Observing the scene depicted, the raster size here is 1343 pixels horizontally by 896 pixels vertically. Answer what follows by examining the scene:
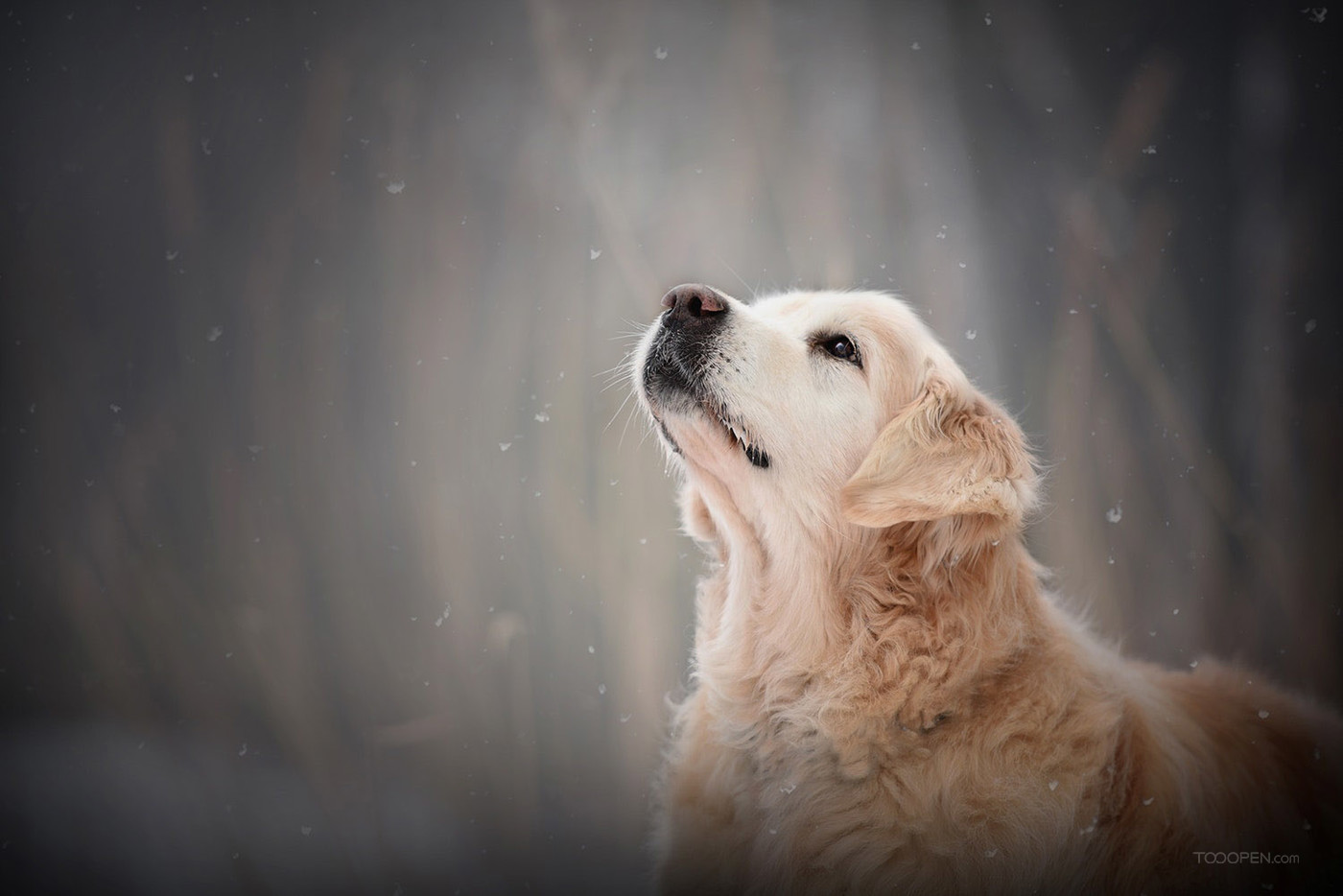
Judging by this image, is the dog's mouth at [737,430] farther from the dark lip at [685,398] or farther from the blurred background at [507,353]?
the blurred background at [507,353]

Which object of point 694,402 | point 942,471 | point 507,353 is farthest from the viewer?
point 507,353

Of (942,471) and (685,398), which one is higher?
(685,398)

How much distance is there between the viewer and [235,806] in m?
2.10

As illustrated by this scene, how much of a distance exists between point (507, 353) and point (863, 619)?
65.5 inches

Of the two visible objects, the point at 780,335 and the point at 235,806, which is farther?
the point at 235,806

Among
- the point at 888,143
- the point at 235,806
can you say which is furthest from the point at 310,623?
the point at 888,143

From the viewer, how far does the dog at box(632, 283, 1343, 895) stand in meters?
1.05

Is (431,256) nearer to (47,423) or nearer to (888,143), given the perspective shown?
(47,423)

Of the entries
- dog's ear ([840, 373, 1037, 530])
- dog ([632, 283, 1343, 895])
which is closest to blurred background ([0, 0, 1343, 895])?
dog ([632, 283, 1343, 895])

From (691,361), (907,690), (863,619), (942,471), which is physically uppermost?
(691,361)

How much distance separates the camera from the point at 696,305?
123 cm

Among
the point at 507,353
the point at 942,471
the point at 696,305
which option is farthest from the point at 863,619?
the point at 507,353

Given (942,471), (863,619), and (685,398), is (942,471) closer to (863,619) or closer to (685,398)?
(863,619)

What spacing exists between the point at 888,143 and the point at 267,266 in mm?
1940
